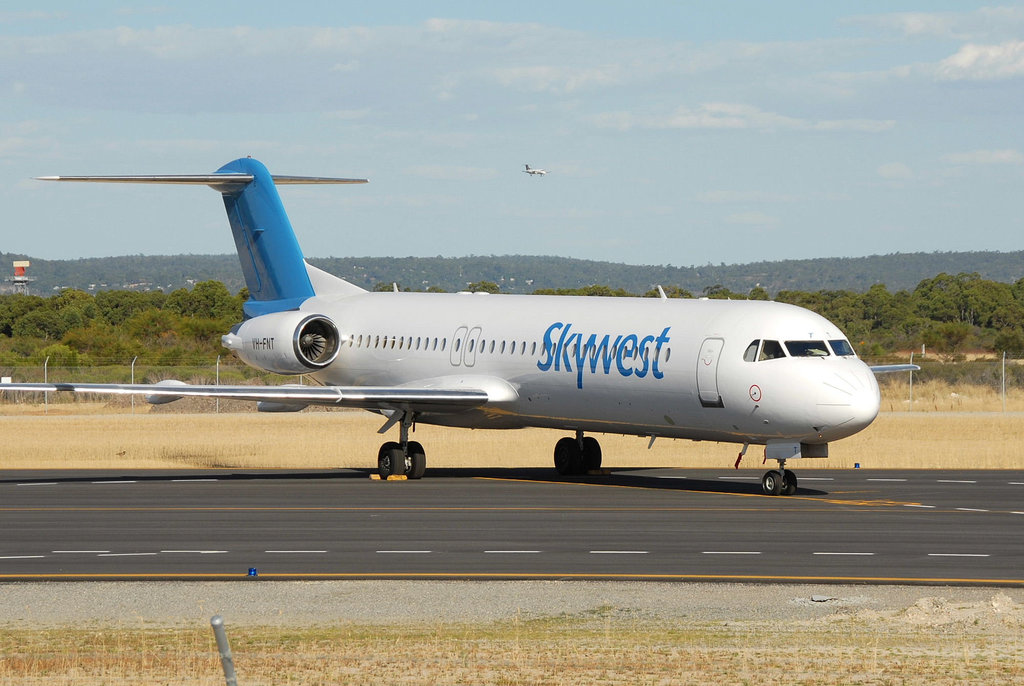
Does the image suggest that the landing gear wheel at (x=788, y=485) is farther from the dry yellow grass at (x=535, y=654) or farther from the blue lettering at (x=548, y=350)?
the dry yellow grass at (x=535, y=654)

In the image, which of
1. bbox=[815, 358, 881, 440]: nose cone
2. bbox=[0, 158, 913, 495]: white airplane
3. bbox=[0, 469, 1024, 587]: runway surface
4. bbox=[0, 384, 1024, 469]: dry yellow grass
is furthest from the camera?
bbox=[0, 384, 1024, 469]: dry yellow grass

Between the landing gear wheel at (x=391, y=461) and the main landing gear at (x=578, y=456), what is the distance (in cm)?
347

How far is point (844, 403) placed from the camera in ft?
87.8

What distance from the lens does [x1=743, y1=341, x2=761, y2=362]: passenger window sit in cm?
2802

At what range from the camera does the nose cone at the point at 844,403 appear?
2669 cm

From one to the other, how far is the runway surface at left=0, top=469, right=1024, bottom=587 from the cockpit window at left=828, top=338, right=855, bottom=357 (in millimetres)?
2608

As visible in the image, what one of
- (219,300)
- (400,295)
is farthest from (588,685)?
(219,300)

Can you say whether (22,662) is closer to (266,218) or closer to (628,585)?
(628,585)

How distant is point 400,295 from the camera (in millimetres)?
38812

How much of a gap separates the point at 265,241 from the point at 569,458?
35.2 ft

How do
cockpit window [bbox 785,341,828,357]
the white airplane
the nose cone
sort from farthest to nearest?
cockpit window [bbox 785,341,828,357], the white airplane, the nose cone

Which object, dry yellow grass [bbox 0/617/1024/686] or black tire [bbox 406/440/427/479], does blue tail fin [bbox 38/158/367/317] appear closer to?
black tire [bbox 406/440/427/479]

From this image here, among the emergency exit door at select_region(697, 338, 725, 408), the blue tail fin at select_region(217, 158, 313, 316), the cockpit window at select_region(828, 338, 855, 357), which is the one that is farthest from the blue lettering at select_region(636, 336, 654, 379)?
the blue tail fin at select_region(217, 158, 313, 316)

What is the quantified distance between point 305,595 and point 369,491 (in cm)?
1361
